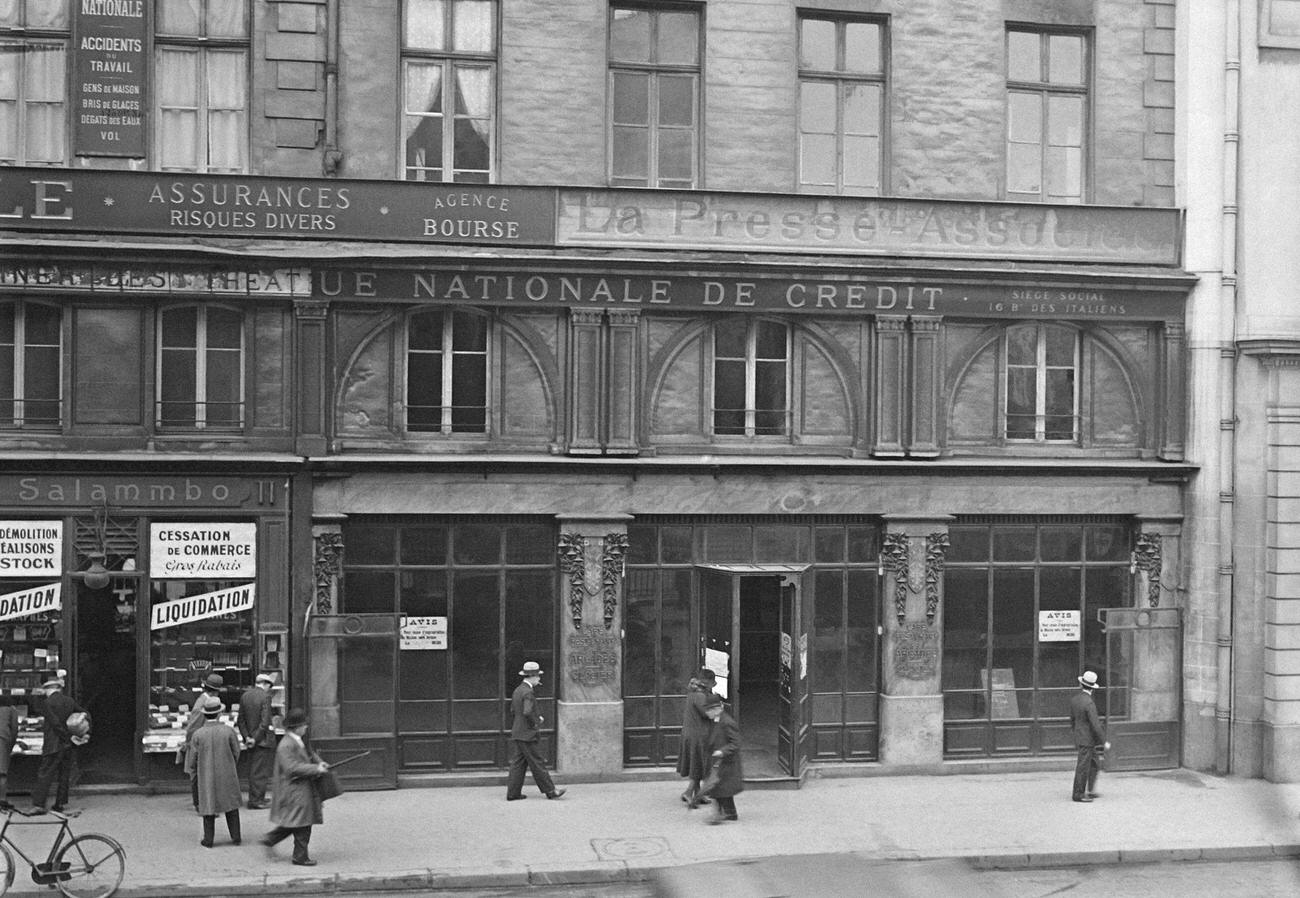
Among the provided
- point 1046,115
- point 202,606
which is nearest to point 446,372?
point 202,606

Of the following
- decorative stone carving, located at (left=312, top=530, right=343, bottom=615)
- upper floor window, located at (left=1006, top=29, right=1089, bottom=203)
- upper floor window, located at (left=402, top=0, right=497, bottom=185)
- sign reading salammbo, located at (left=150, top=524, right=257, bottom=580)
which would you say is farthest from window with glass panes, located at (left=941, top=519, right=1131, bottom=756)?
sign reading salammbo, located at (left=150, top=524, right=257, bottom=580)

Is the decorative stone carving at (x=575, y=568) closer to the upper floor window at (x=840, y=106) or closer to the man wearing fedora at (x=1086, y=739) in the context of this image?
the upper floor window at (x=840, y=106)

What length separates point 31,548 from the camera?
18.4 m

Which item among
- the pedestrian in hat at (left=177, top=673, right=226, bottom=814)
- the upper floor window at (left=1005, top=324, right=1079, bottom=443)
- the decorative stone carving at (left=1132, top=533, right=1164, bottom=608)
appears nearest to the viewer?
the pedestrian in hat at (left=177, top=673, right=226, bottom=814)

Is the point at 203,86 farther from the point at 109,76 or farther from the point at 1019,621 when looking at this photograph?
the point at 1019,621

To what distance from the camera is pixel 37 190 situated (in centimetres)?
1859

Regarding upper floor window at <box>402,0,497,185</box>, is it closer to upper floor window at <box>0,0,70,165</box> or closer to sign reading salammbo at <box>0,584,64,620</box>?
upper floor window at <box>0,0,70,165</box>

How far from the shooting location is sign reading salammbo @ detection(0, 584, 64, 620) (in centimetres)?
1836

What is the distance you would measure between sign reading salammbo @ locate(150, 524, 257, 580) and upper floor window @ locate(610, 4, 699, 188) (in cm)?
703

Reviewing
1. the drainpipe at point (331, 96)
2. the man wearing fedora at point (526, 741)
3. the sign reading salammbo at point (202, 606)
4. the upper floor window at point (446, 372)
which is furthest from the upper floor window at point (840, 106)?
the sign reading salammbo at point (202, 606)

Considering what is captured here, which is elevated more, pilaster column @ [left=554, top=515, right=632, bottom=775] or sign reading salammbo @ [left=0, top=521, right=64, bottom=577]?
sign reading salammbo @ [left=0, top=521, right=64, bottom=577]

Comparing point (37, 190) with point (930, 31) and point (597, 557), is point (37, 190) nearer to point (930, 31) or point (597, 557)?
point (597, 557)

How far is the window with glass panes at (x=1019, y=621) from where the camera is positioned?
67.5 feet

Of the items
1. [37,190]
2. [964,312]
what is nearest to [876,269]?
[964,312]
